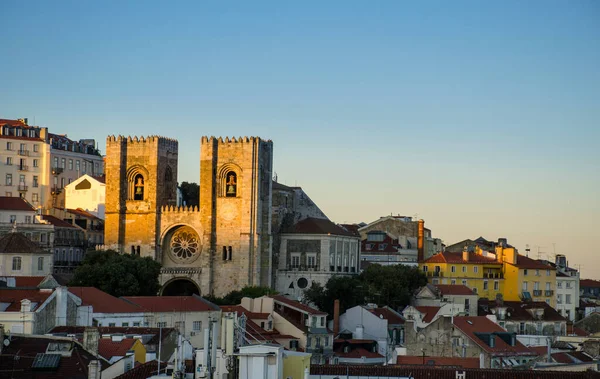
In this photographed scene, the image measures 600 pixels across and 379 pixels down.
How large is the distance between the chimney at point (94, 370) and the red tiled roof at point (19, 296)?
16.2 meters

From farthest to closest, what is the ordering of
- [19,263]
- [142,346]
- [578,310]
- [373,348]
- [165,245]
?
[578,310]
[165,245]
[19,263]
[373,348]
[142,346]

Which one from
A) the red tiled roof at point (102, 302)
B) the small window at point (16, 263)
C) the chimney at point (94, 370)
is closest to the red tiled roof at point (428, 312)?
the red tiled roof at point (102, 302)

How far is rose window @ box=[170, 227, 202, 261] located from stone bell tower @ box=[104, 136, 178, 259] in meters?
1.48

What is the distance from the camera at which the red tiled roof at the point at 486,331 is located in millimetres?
77669

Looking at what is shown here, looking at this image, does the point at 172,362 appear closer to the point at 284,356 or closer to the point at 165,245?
the point at 284,356

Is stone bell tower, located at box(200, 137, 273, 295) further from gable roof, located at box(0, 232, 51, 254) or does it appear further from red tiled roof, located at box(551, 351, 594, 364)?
red tiled roof, located at box(551, 351, 594, 364)

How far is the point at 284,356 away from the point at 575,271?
78.7 m

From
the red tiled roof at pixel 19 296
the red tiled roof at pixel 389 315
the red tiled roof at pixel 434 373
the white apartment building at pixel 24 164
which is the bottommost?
the red tiled roof at pixel 434 373

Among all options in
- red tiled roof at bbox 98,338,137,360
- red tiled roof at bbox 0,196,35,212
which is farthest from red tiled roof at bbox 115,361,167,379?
red tiled roof at bbox 0,196,35,212

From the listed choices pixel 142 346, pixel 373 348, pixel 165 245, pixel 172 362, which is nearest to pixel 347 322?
pixel 373 348

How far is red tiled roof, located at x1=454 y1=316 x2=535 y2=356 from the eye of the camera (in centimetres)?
7767

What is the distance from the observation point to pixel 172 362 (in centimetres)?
5356

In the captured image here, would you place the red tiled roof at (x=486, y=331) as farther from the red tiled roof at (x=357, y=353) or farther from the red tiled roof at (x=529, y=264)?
the red tiled roof at (x=529, y=264)

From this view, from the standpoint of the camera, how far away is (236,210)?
10300cm
